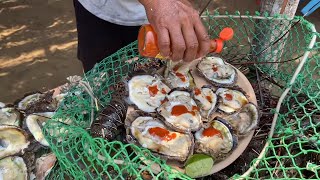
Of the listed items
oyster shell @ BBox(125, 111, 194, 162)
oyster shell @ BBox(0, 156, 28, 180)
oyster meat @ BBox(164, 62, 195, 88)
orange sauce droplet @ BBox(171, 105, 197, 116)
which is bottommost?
oyster shell @ BBox(0, 156, 28, 180)

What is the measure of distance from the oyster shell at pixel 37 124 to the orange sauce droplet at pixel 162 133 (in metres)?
0.63

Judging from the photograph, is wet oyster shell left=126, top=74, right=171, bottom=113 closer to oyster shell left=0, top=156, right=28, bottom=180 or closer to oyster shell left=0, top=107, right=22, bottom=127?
oyster shell left=0, top=156, right=28, bottom=180

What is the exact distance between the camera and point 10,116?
2.12 m

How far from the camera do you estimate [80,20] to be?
2.18 m

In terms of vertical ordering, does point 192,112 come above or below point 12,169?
above

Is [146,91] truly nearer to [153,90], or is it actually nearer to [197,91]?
[153,90]

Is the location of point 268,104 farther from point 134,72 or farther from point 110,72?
point 110,72

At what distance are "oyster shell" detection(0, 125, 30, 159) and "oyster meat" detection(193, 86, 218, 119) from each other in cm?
81

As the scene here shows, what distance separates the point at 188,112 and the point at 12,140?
84 centimetres

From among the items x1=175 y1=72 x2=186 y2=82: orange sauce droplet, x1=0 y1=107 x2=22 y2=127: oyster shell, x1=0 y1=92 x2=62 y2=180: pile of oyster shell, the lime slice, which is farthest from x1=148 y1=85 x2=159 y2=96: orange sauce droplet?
x1=0 y1=107 x2=22 y2=127: oyster shell

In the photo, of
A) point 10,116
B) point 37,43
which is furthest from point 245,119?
point 37,43

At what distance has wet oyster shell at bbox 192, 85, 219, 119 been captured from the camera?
63.3 inches

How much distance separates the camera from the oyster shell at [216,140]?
1482 millimetres

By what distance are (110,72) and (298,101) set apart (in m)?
0.80
